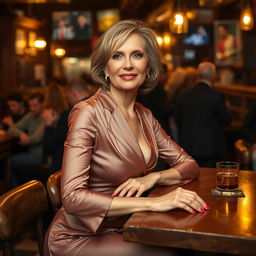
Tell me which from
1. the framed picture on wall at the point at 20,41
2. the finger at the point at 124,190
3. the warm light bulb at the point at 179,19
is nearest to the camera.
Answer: the finger at the point at 124,190

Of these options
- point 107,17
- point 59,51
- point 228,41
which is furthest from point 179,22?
point 59,51

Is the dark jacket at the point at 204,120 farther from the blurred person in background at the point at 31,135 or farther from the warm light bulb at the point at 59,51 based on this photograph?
the warm light bulb at the point at 59,51

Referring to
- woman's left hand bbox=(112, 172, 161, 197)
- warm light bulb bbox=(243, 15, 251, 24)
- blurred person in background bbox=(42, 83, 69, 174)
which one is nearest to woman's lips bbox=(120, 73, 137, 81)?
woman's left hand bbox=(112, 172, 161, 197)

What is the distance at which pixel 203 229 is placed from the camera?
149 centimetres

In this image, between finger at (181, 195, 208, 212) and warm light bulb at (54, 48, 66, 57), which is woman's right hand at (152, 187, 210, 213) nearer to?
finger at (181, 195, 208, 212)

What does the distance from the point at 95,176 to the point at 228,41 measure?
24.9ft

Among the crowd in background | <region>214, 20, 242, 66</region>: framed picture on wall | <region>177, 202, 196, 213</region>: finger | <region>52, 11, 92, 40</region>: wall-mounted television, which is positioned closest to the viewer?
<region>177, 202, 196, 213</region>: finger

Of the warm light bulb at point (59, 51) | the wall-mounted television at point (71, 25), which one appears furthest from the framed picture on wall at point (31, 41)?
the warm light bulb at point (59, 51)

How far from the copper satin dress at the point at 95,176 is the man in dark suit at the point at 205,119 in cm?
296

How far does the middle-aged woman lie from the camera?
5.78 ft

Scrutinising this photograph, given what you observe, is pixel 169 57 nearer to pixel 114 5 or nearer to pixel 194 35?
pixel 114 5

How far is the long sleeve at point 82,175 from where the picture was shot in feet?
5.78

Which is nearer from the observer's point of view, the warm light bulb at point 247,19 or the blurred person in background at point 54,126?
the blurred person in background at point 54,126

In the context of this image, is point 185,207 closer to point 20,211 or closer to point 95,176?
point 95,176
